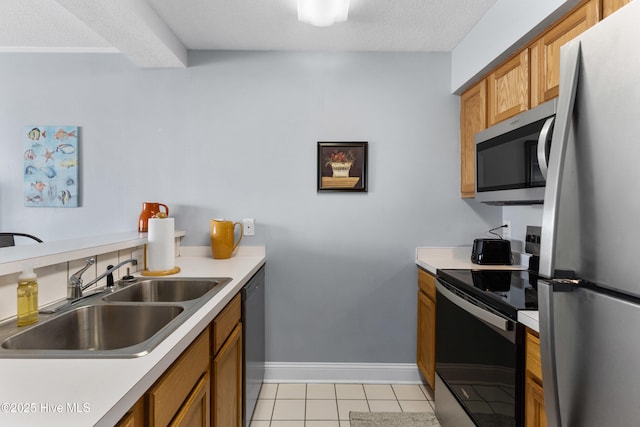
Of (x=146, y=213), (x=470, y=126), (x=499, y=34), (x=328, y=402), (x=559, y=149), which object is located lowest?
(x=328, y=402)

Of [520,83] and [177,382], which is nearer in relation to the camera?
[177,382]

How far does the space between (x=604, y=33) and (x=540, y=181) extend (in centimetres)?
106

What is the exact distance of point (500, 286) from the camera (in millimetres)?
1670

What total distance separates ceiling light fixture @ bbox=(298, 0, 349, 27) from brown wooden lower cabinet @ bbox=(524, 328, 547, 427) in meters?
1.73

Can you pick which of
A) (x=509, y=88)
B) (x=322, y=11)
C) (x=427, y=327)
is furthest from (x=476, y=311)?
(x=322, y=11)

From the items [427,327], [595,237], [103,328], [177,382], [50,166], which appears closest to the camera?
[595,237]

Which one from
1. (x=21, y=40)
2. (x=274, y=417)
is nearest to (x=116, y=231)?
(x=21, y=40)

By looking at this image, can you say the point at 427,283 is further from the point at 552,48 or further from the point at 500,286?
the point at 552,48

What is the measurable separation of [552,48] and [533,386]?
139cm

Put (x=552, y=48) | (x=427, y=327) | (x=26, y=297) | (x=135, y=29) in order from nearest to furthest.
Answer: (x=26, y=297) < (x=552, y=48) < (x=135, y=29) < (x=427, y=327)

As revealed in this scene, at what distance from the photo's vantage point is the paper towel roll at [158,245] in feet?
6.28

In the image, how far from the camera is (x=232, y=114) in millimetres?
2605

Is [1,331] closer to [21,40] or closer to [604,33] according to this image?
[604,33]

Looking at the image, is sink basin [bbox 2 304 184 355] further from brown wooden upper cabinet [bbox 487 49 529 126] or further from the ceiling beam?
brown wooden upper cabinet [bbox 487 49 529 126]
